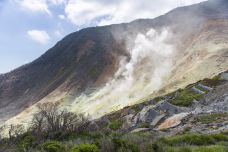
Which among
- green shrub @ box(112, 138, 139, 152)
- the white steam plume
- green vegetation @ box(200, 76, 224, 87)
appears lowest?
green shrub @ box(112, 138, 139, 152)

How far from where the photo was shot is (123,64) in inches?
4653

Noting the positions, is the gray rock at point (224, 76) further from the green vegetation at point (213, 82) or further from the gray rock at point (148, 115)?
the gray rock at point (148, 115)

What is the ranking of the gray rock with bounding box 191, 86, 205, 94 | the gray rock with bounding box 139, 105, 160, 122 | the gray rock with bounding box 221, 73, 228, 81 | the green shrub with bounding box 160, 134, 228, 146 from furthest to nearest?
1. the gray rock with bounding box 221, 73, 228, 81
2. the gray rock with bounding box 191, 86, 205, 94
3. the gray rock with bounding box 139, 105, 160, 122
4. the green shrub with bounding box 160, 134, 228, 146

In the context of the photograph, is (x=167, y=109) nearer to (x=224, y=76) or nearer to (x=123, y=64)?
(x=224, y=76)

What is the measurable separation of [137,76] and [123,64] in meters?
17.0

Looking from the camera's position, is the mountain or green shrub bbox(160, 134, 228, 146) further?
the mountain

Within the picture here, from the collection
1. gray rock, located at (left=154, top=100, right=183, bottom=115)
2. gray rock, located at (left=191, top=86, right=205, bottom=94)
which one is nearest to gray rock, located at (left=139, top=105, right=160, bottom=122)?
gray rock, located at (left=154, top=100, right=183, bottom=115)

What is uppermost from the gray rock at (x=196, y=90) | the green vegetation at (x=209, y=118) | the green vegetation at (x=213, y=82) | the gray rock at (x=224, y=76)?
the gray rock at (x=224, y=76)

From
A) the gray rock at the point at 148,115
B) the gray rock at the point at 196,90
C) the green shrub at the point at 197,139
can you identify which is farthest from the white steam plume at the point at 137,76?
the green shrub at the point at 197,139

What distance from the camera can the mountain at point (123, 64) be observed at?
88.5 metres

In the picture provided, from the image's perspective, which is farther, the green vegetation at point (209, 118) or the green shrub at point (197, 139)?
the green vegetation at point (209, 118)

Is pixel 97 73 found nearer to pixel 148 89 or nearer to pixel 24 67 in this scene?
pixel 148 89

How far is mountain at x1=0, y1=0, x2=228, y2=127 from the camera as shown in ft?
290

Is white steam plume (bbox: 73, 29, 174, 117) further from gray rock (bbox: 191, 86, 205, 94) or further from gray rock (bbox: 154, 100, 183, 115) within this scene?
gray rock (bbox: 154, 100, 183, 115)
